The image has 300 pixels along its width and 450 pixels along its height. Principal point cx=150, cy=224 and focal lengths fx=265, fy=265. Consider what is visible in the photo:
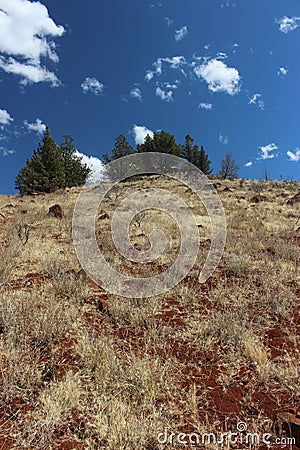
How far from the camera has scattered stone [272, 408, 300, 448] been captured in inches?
81.1

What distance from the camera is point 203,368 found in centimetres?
300

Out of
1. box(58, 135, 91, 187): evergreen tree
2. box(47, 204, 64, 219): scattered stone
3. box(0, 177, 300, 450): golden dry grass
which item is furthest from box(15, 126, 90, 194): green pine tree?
box(0, 177, 300, 450): golden dry grass

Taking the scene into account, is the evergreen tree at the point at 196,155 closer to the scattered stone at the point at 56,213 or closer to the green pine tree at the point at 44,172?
the green pine tree at the point at 44,172

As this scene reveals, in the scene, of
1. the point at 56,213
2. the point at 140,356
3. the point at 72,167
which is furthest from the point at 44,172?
the point at 140,356

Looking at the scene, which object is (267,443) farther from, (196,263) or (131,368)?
(196,263)

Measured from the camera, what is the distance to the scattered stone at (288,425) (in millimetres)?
2060

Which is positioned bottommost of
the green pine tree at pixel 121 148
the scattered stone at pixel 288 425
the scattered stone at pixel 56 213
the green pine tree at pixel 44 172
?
the scattered stone at pixel 288 425

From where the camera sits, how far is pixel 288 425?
2113 mm

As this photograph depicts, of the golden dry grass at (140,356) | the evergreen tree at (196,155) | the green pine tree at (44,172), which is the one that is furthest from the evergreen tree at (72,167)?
the golden dry grass at (140,356)

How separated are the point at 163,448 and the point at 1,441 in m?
1.26

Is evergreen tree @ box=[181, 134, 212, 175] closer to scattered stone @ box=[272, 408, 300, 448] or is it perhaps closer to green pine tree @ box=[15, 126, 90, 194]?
green pine tree @ box=[15, 126, 90, 194]

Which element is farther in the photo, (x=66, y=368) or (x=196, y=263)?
(x=196, y=263)

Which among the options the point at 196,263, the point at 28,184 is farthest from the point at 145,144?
the point at 196,263

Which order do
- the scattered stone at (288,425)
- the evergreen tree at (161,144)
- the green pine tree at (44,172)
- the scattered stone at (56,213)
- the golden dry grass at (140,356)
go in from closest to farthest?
the scattered stone at (288,425), the golden dry grass at (140,356), the scattered stone at (56,213), the green pine tree at (44,172), the evergreen tree at (161,144)
